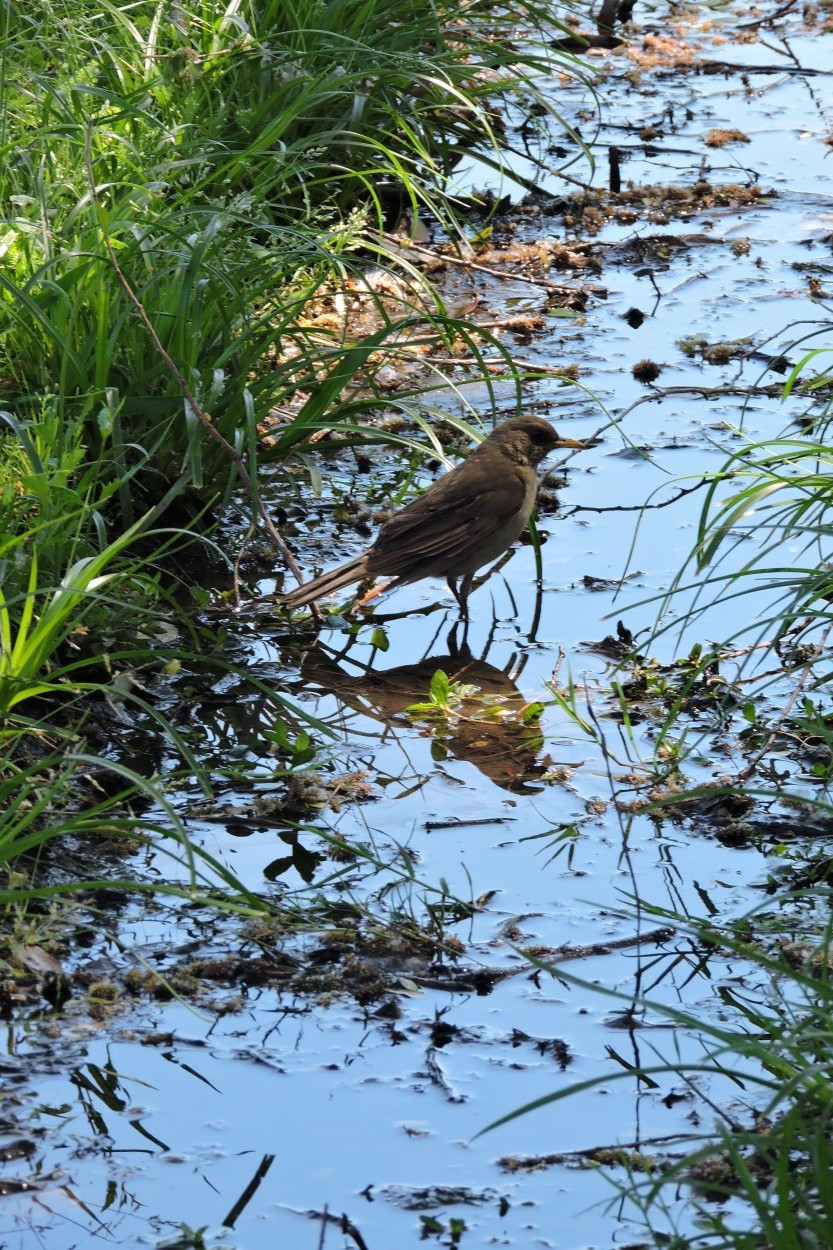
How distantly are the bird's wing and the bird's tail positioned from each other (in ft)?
0.14

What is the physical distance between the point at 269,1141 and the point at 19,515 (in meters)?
2.09

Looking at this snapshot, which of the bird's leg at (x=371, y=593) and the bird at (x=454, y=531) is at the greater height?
the bird at (x=454, y=531)

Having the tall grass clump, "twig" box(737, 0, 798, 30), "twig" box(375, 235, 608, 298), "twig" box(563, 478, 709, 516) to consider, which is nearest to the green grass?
the tall grass clump

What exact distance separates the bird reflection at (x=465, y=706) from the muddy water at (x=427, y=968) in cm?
1

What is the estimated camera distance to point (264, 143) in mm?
6027

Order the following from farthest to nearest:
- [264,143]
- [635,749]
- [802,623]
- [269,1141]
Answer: [264,143]
[802,623]
[635,749]
[269,1141]

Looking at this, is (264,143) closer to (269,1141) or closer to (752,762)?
(752,762)

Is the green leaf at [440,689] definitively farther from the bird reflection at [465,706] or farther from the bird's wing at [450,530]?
the bird's wing at [450,530]

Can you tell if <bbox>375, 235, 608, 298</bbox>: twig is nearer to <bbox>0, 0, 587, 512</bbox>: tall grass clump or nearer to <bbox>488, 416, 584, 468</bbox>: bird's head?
<bbox>0, 0, 587, 512</bbox>: tall grass clump

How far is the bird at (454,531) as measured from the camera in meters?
5.32

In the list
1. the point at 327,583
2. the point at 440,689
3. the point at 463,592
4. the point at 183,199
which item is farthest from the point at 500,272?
the point at 440,689

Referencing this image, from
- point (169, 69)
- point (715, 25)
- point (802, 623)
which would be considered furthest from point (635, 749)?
point (715, 25)

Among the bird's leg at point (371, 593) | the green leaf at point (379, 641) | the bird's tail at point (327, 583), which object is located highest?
the bird's tail at point (327, 583)

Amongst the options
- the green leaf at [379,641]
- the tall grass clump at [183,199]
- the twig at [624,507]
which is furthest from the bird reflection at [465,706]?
the twig at [624,507]
